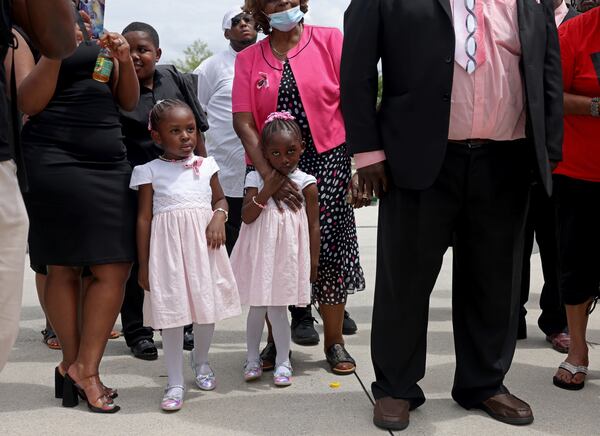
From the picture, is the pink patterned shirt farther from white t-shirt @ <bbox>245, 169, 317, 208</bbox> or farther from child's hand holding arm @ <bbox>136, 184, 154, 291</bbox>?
child's hand holding arm @ <bbox>136, 184, 154, 291</bbox>

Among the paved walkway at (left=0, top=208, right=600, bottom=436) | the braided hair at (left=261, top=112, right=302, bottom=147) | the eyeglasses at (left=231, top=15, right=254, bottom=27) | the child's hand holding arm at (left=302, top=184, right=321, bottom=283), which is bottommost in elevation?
the paved walkway at (left=0, top=208, right=600, bottom=436)

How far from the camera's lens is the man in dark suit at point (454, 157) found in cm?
336

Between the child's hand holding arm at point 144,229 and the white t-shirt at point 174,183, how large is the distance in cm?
3

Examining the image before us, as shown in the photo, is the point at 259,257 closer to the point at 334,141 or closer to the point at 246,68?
the point at 334,141

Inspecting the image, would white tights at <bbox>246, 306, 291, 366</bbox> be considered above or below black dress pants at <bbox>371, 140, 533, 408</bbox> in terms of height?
below

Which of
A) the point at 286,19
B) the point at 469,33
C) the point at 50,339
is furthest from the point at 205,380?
the point at 469,33

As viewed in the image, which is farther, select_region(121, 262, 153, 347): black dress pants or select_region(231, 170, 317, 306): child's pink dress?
select_region(121, 262, 153, 347): black dress pants

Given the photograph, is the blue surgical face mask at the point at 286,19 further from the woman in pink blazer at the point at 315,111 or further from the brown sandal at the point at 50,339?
the brown sandal at the point at 50,339

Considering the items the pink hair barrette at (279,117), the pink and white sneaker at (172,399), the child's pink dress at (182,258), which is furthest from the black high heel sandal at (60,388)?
the pink hair barrette at (279,117)

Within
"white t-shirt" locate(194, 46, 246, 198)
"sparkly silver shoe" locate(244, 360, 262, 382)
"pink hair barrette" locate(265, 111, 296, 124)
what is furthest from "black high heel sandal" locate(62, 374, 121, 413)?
"white t-shirt" locate(194, 46, 246, 198)

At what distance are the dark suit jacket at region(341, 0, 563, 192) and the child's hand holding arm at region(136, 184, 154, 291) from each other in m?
1.02

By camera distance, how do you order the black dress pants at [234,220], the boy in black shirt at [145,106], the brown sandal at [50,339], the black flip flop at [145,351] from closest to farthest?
the boy in black shirt at [145,106]
the black flip flop at [145,351]
the brown sandal at [50,339]
the black dress pants at [234,220]

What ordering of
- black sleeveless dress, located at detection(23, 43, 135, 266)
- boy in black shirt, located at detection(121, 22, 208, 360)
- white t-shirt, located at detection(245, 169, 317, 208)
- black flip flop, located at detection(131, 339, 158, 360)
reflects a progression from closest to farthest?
black sleeveless dress, located at detection(23, 43, 135, 266) < white t-shirt, located at detection(245, 169, 317, 208) < boy in black shirt, located at detection(121, 22, 208, 360) < black flip flop, located at detection(131, 339, 158, 360)

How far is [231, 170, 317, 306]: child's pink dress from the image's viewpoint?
13.5 ft
